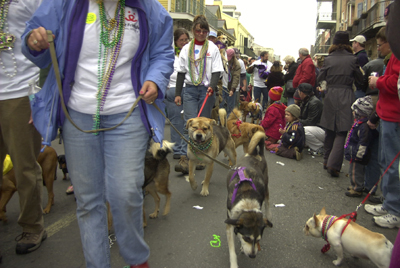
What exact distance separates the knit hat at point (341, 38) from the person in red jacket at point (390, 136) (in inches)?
80.8

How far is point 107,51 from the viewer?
192 centimetres

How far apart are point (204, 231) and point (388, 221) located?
2186mm

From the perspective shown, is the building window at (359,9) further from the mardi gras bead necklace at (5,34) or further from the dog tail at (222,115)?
the mardi gras bead necklace at (5,34)

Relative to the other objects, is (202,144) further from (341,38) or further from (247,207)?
(341,38)

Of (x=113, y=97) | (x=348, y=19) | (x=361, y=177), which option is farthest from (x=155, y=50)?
(x=348, y=19)

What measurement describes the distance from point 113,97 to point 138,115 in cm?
21

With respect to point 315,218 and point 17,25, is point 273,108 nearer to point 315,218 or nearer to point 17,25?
point 315,218

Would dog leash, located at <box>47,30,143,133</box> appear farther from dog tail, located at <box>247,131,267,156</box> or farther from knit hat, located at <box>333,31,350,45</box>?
knit hat, located at <box>333,31,350,45</box>

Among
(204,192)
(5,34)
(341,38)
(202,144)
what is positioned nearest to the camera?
(5,34)

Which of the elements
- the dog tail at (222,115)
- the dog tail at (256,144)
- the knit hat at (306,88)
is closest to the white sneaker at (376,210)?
the dog tail at (256,144)

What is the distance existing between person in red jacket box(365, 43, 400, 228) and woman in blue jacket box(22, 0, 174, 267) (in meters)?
2.68

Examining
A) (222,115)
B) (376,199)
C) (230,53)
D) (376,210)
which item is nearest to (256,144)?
(376,210)

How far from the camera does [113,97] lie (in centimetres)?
198

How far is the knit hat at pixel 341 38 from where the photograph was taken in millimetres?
5184
